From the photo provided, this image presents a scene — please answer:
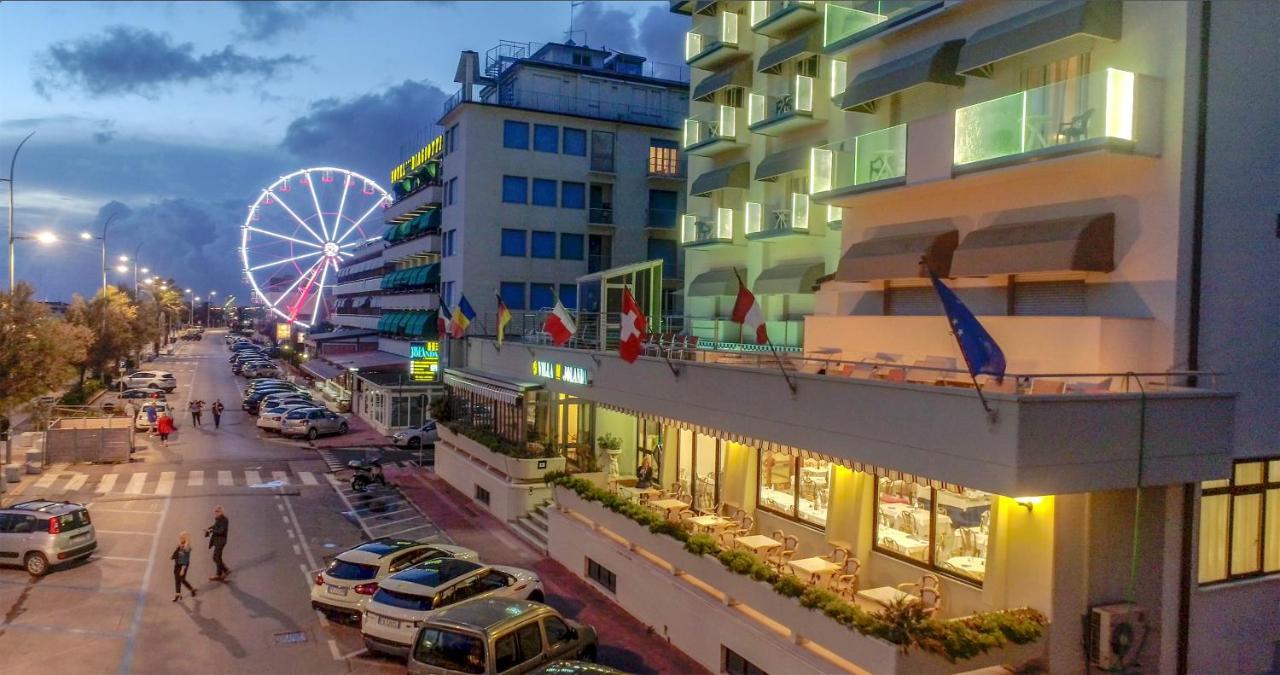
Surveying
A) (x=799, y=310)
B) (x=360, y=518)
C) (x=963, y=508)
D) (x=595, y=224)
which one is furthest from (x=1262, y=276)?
(x=595, y=224)

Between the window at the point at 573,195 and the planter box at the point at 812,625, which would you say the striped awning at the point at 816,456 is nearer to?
the planter box at the point at 812,625

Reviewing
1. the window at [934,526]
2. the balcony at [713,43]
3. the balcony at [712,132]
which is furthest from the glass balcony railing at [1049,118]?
the balcony at [713,43]

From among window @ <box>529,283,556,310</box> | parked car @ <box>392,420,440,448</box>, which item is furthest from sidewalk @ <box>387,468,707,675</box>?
window @ <box>529,283,556,310</box>

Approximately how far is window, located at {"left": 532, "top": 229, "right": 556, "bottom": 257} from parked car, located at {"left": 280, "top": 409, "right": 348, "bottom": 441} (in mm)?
14016

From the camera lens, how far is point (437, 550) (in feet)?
61.9

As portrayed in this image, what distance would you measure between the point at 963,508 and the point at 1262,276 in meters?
6.05

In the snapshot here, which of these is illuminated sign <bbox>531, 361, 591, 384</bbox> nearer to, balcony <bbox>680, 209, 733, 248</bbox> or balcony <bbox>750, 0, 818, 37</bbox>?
balcony <bbox>680, 209, 733, 248</bbox>

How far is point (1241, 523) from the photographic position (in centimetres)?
1460

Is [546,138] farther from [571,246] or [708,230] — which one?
[708,230]

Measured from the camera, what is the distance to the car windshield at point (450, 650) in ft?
42.0

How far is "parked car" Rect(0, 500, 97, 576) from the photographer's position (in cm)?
2058

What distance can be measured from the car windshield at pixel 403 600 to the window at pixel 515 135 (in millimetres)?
30983

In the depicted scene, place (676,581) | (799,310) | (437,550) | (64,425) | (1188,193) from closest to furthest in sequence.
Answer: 1. (1188,193)
2. (676,581)
3. (437,550)
4. (799,310)
5. (64,425)

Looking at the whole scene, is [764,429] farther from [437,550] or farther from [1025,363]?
[437,550]
